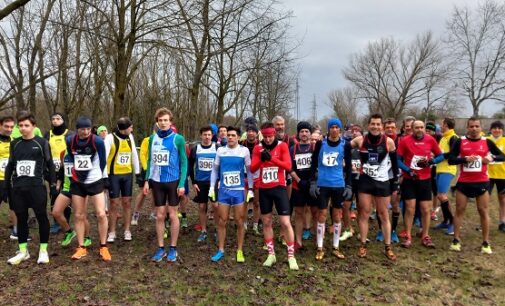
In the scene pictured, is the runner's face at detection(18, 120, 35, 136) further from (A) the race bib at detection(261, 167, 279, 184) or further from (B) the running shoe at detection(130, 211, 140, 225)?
(A) the race bib at detection(261, 167, 279, 184)

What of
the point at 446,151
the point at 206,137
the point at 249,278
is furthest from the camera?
the point at 446,151

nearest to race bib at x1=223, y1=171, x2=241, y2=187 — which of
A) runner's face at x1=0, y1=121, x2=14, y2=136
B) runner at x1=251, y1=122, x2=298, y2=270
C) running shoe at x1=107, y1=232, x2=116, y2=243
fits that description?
runner at x1=251, y1=122, x2=298, y2=270

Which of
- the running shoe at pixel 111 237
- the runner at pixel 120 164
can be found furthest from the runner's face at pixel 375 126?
the running shoe at pixel 111 237

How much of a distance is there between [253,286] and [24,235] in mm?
3744

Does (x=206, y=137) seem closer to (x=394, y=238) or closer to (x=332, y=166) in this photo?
(x=332, y=166)

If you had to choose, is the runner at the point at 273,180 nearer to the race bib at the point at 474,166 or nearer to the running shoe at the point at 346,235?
the running shoe at the point at 346,235

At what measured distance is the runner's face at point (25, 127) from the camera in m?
5.26

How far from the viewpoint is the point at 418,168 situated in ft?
20.9

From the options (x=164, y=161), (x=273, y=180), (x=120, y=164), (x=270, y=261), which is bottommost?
(x=270, y=261)

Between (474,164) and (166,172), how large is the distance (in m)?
5.42

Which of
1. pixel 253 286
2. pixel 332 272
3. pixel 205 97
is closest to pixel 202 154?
pixel 253 286

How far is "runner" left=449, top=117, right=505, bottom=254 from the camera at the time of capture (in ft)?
20.2

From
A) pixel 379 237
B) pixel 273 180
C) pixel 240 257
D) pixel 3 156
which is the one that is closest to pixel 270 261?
pixel 240 257

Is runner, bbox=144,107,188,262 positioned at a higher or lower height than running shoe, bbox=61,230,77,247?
higher
